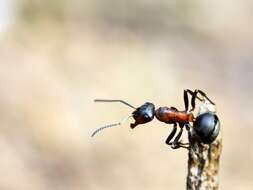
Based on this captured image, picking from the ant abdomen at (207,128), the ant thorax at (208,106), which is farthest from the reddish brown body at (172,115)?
the ant thorax at (208,106)

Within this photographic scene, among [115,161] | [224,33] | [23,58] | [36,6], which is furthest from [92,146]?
[224,33]

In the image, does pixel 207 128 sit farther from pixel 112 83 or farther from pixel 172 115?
pixel 112 83

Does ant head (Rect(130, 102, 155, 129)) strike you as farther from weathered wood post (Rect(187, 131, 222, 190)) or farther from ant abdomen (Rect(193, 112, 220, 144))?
weathered wood post (Rect(187, 131, 222, 190))

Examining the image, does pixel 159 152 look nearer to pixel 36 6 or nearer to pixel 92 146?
pixel 92 146

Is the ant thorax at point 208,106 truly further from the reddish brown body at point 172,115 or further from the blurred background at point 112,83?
the blurred background at point 112,83

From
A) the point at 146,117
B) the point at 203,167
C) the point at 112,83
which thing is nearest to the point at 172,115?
the point at 146,117

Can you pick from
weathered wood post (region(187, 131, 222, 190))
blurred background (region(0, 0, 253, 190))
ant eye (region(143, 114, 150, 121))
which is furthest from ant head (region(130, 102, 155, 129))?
blurred background (region(0, 0, 253, 190))

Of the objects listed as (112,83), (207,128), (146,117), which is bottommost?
(112,83)
